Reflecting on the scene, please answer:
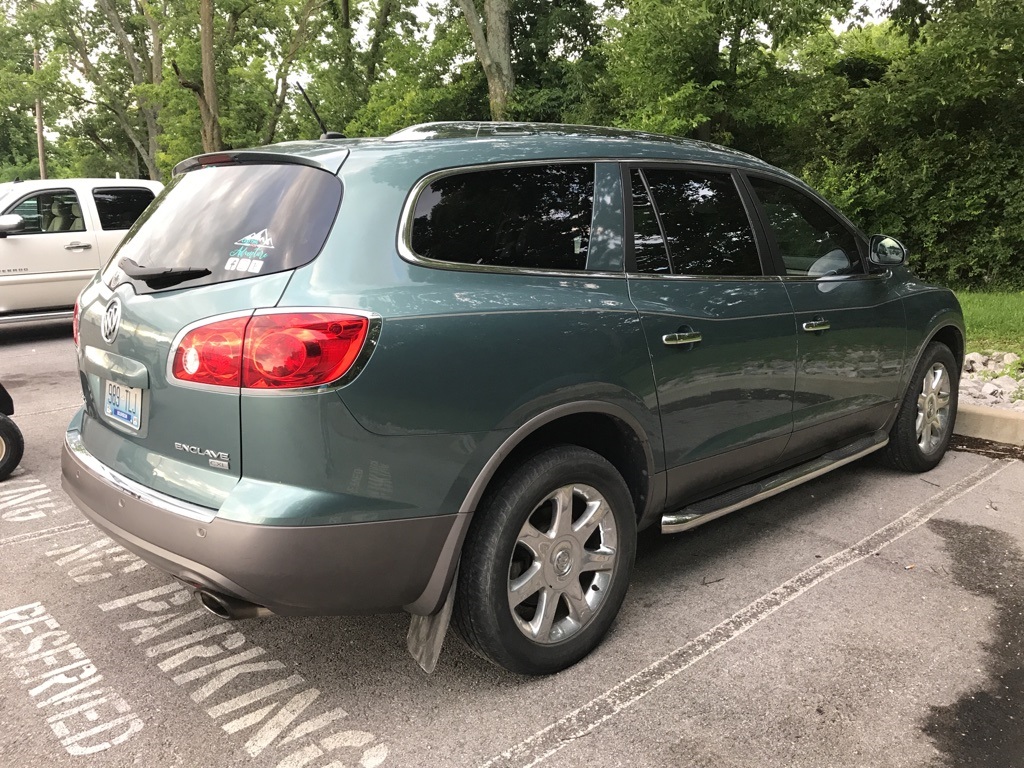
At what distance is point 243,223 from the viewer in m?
2.55

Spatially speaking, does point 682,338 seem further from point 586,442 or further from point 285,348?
point 285,348

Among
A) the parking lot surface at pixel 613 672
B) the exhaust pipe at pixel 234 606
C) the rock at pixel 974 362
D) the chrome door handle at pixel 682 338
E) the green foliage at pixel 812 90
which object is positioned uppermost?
the green foliage at pixel 812 90

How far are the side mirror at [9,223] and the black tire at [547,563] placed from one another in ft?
28.9

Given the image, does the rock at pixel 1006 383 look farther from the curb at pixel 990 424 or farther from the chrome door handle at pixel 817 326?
the chrome door handle at pixel 817 326

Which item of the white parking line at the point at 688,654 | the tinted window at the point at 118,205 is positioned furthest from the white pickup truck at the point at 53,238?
the white parking line at the point at 688,654

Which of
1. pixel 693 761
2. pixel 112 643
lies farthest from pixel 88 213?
pixel 693 761

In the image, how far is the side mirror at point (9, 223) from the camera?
30.0 ft

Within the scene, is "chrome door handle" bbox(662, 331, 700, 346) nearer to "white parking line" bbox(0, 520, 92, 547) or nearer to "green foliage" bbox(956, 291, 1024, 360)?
"white parking line" bbox(0, 520, 92, 547)

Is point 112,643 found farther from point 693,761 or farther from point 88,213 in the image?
point 88,213

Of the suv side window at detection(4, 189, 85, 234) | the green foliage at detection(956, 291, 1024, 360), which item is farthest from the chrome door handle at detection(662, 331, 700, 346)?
the suv side window at detection(4, 189, 85, 234)

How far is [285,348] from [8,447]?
349cm

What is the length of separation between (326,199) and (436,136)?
0.57 meters

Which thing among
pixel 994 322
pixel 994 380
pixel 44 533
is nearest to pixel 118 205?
pixel 44 533

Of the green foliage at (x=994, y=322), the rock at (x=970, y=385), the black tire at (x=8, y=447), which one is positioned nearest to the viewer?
the black tire at (x=8, y=447)
